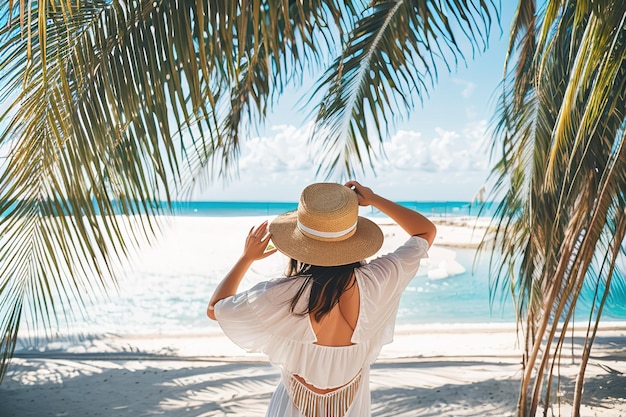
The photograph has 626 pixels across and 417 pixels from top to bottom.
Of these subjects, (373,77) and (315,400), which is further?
(373,77)

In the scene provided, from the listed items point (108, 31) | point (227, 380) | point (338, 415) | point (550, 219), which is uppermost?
point (108, 31)

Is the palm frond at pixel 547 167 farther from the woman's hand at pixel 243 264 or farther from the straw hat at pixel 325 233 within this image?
the woman's hand at pixel 243 264

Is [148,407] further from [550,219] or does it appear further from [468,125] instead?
[468,125]

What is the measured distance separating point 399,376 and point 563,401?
4.85 ft

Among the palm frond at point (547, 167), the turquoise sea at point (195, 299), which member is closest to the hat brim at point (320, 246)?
the palm frond at point (547, 167)

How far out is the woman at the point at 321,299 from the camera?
1.44 metres

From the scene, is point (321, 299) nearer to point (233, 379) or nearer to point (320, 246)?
point (320, 246)

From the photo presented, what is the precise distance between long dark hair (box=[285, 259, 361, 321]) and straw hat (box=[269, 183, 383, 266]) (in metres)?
0.04

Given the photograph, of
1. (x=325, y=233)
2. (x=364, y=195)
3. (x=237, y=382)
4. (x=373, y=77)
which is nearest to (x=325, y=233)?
(x=325, y=233)

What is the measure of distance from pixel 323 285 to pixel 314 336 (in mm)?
157

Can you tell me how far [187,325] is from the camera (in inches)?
413

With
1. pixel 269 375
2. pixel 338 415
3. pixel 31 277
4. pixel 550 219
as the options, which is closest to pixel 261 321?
pixel 338 415

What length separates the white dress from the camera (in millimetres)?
1435

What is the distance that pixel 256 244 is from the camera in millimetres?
1439
